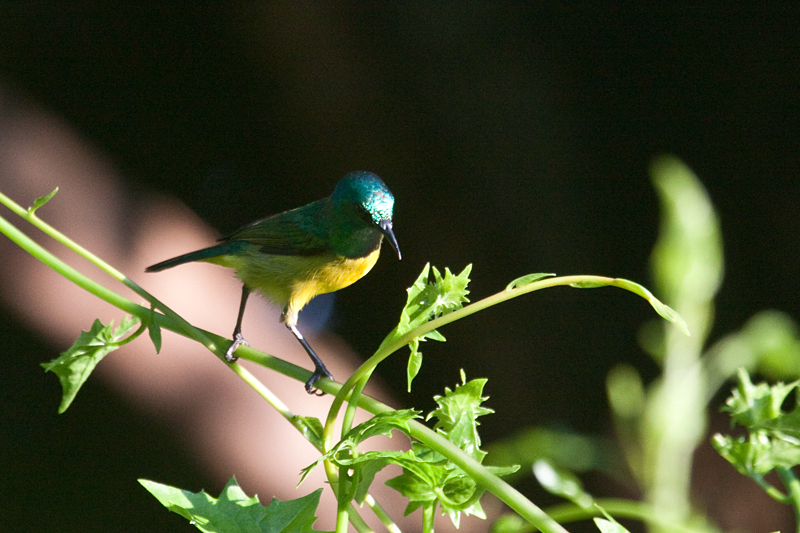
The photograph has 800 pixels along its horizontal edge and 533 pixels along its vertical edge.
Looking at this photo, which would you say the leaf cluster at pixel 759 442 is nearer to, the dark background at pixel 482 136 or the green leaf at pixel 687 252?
the green leaf at pixel 687 252

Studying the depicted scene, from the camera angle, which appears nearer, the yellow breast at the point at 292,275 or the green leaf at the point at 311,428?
the green leaf at the point at 311,428

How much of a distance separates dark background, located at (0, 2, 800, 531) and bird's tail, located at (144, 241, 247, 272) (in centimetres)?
79

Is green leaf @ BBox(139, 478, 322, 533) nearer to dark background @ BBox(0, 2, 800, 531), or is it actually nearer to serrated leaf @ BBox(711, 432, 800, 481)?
serrated leaf @ BBox(711, 432, 800, 481)

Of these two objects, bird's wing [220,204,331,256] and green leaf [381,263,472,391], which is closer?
green leaf [381,263,472,391]

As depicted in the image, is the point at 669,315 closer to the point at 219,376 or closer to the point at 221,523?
the point at 221,523

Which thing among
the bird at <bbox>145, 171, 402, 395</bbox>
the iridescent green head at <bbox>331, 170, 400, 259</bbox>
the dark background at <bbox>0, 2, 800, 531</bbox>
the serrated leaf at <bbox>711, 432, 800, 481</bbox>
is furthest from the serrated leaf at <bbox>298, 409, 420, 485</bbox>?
the dark background at <bbox>0, 2, 800, 531</bbox>

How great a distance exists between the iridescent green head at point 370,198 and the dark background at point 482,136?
84 cm

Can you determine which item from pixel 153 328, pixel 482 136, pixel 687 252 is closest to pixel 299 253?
pixel 153 328

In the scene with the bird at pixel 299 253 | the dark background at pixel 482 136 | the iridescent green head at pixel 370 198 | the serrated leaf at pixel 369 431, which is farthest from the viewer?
the dark background at pixel 482 136

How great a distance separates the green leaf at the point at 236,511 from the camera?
39 cm

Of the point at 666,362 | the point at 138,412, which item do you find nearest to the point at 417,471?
the point at 666,362

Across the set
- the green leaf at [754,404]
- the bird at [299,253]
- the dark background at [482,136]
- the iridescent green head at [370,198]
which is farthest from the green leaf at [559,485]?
the dark background at [482,136]

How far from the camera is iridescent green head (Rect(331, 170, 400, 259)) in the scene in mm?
999

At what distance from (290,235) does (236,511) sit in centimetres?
82
